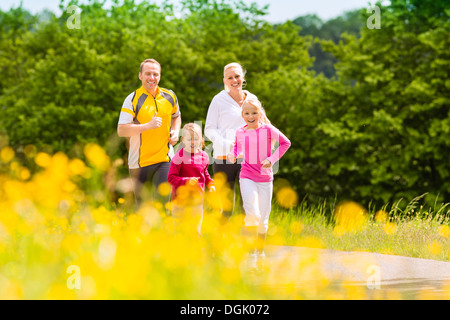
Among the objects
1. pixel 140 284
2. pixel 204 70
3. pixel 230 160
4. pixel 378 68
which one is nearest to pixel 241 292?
pixel 140 284

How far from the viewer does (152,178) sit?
537 cm

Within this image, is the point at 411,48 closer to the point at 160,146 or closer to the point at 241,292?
the point at 160,146

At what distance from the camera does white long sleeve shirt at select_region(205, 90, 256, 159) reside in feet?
16.9

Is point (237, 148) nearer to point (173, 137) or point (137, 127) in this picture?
point (173, 137)

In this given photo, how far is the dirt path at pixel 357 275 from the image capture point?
339 cm

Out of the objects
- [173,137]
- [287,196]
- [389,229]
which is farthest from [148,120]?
[287,196]

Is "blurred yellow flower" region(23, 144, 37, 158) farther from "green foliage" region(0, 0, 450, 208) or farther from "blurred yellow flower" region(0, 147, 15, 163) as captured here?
"blurred yellow flower" region(0, 147, 15, 163)

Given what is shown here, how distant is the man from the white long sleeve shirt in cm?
37

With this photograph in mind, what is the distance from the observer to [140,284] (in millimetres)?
2654

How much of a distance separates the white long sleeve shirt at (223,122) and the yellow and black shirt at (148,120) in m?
0.41

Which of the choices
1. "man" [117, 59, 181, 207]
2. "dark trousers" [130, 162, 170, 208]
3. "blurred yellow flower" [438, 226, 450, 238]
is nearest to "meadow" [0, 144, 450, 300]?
"dark trousers" [130, 162, 170, 208]

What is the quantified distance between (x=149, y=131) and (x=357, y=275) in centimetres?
226

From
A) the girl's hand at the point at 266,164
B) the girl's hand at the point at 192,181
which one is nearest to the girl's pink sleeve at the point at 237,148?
the girl's hand at the point at 266,164

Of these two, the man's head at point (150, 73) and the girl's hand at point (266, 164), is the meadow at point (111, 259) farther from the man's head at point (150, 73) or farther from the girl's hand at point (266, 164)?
the man's head at point (150, 73)
